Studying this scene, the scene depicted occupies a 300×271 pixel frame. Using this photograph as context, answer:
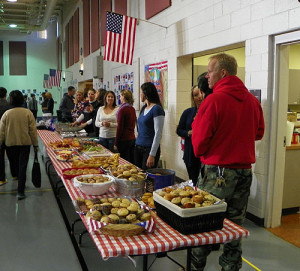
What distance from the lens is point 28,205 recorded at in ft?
15.1

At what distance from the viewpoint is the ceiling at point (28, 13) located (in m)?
12.7

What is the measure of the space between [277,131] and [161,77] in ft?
9.52

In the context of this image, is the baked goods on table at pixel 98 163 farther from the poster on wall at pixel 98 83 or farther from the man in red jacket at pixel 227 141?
the poster on wall at pixel 98 83

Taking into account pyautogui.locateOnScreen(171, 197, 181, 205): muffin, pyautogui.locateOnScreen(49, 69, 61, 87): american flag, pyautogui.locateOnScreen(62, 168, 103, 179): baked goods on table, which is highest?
pyautogui.locateOnScreen(49, 69, 61, 87): american flag

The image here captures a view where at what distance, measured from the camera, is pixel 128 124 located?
468 cm

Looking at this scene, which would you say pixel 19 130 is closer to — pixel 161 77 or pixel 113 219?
Result: pixel 161 77

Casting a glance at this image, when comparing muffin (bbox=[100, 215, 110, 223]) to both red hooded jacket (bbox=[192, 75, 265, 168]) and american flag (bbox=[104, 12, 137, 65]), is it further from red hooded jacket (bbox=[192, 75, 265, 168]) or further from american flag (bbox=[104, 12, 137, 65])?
american flag (bbox=[104, 12, 137, 65])

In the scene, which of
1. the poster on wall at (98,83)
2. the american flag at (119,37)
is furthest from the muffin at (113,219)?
the poster on wall at (98,83)

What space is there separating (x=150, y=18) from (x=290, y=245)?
15.5ft

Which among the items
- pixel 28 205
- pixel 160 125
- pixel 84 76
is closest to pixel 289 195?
pixel 160 125

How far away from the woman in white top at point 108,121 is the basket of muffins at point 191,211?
3.07 m

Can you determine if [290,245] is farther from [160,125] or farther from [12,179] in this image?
[12,179]

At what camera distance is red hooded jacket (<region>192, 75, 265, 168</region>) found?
6.81ft

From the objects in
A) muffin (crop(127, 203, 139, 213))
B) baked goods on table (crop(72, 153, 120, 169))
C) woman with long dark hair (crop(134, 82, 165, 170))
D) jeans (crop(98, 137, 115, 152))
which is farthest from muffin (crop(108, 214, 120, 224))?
jeans (crop(98, 137, 115, 152))
